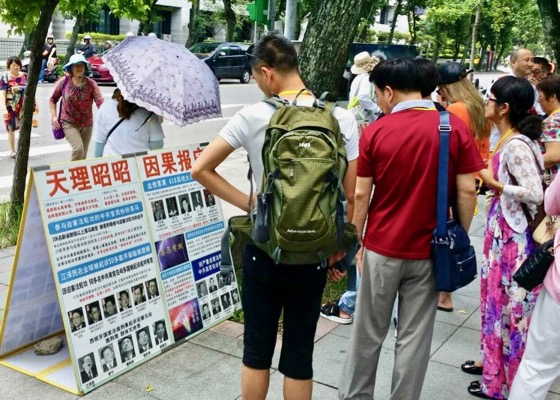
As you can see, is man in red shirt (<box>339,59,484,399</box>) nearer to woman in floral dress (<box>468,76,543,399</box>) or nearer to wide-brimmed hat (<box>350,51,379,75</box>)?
woman in floral dress (<box>468,76,543,399</box>)

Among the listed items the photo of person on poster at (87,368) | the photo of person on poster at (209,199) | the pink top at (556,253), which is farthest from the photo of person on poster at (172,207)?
the pink top at (556,253)

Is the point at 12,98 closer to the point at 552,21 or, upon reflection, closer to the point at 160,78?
the point at 160,78

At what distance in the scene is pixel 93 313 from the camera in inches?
140

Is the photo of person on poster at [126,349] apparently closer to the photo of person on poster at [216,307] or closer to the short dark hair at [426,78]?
the photo of person on poster at [216,307]

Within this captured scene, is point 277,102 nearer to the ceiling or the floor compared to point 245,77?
nearer to the ceiling

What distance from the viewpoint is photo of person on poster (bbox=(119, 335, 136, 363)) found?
12.2ft

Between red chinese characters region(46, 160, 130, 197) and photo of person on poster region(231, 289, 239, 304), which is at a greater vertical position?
red chinese characters region(46, 160, 130, 197)

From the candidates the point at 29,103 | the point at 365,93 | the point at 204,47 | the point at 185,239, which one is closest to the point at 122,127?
the point at 185,239

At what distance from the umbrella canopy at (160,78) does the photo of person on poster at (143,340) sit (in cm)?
131

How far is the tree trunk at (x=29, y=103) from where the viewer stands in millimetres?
6203

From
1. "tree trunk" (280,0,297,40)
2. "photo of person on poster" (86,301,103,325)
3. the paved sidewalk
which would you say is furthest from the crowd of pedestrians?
→ "tree trunk" (280,0,297,40)

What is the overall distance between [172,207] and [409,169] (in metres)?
1.77

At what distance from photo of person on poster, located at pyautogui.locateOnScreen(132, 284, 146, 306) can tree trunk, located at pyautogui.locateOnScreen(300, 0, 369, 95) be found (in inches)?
89.9

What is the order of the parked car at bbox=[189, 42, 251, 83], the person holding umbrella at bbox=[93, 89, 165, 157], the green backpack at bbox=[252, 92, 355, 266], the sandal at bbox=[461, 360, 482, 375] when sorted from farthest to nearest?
1. the parked car at bbox=[189, 42, 251, 83]
2. the person holding umbrella at bbox=[93, 89, 165, 157]
3. the sandal at bbox=[461, 360, 482, 375]
4. the green backpack at bbox=[252, 92, 355, 266]
